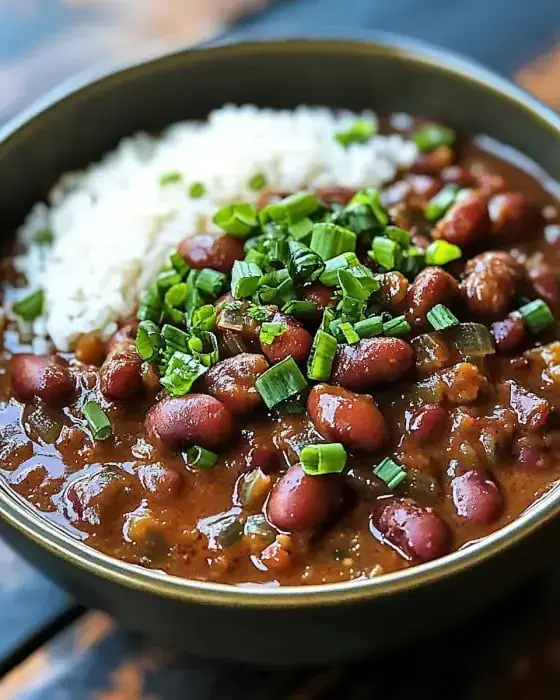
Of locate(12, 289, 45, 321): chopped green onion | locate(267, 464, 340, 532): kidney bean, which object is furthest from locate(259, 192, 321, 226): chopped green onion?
locate(267, 464, 340, 532): kidney bean

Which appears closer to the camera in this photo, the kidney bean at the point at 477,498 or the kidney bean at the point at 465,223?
the kidney bean at the point at 477,498

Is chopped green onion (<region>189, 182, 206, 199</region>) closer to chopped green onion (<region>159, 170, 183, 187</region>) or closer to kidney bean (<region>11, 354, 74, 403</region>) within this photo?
chopped green onion (<region>159, 170, 183, 187</region>)

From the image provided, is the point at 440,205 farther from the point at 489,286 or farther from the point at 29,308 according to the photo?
the point at 29,308

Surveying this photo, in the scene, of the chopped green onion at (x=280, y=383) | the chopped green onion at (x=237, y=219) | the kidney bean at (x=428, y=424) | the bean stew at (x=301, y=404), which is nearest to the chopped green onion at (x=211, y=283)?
the bean stew at (x=301, y=404)

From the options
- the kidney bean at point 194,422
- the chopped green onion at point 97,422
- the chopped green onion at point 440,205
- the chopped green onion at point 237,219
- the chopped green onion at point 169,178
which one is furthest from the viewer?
the chopped green onion at point 169,178

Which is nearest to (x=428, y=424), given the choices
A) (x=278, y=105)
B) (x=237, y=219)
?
(x=237, y=219)

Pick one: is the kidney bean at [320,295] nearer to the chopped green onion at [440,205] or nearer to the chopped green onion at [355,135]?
the chopped green onion at [440,205]
